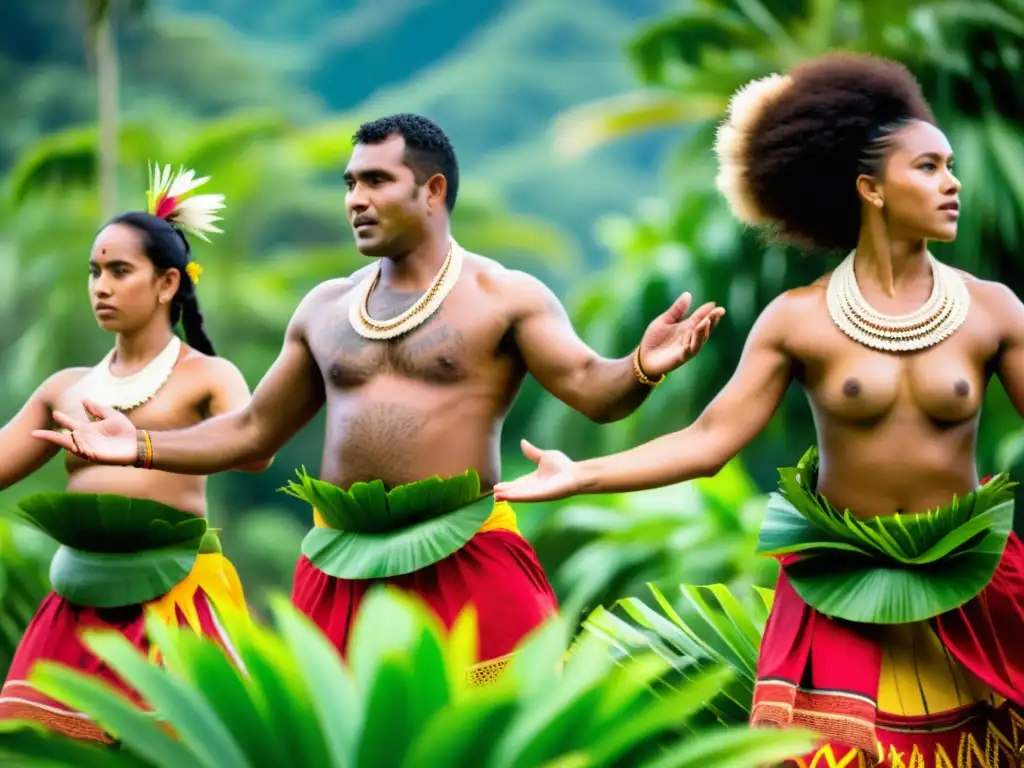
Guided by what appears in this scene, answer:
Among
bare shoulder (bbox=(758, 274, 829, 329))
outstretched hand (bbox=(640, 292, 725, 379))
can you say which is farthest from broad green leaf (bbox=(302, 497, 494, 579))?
bare shoulder (bbox=(758, 274, 829, 329))

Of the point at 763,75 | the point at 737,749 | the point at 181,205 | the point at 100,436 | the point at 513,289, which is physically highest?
the point at 763,75

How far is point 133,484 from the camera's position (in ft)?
17.0

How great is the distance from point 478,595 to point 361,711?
1379 mm

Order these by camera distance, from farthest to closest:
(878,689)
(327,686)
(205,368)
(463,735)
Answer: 1. (205,368)
2. (878,689)
3. (327,686)
4. (463,735)

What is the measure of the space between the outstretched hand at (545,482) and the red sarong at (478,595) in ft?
1.59

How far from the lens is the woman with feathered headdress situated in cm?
507

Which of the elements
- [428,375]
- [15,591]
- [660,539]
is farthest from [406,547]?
[660,539]

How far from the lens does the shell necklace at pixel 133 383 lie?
17.2 feet

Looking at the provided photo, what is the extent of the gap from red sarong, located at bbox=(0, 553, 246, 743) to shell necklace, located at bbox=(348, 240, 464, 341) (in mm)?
861

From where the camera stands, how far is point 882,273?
4.46 metres

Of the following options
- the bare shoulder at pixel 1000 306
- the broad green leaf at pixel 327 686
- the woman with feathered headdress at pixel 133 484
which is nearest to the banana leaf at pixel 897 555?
the bare shoulder at pixel 1000 306

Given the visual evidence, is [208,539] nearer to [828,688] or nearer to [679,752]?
[828,688]

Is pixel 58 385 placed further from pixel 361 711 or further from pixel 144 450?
pixel 361 711

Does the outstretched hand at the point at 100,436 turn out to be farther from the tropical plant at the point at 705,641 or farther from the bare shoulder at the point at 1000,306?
the bare shoulder at the point at 1000,306
